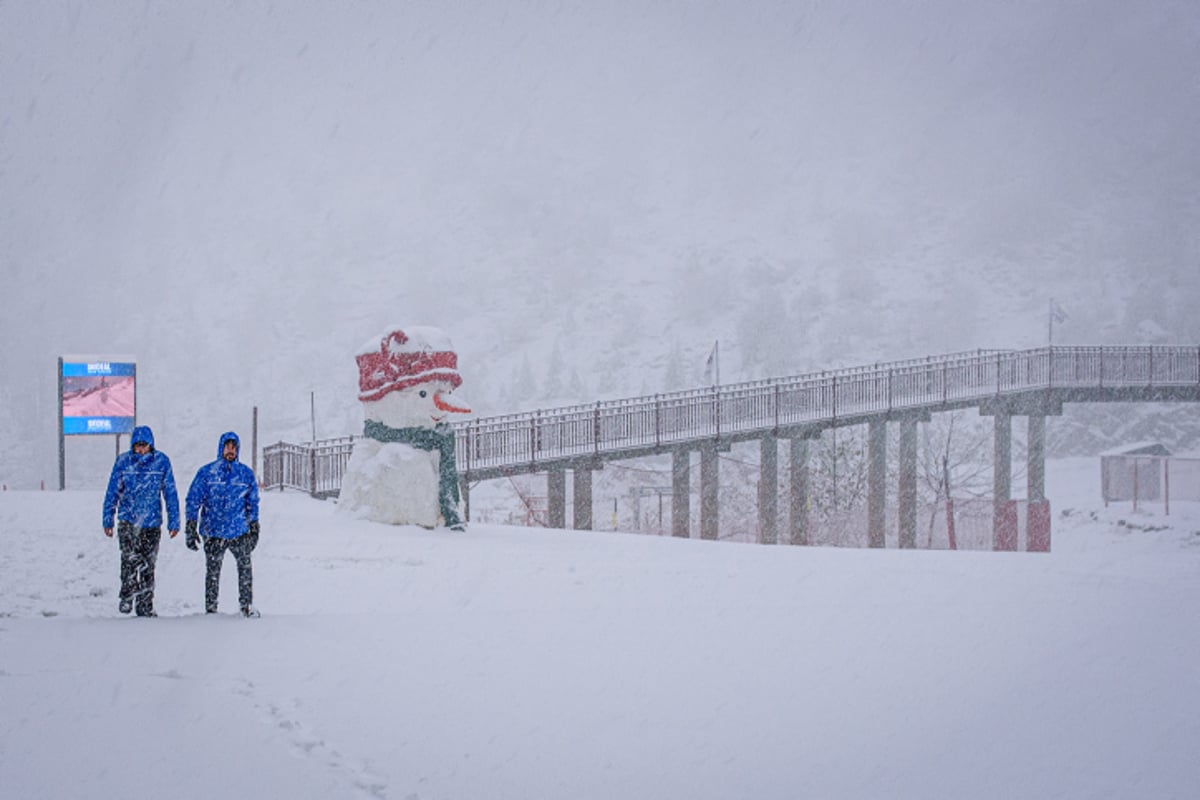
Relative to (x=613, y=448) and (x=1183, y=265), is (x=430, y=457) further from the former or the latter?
(x=1183, y=265)

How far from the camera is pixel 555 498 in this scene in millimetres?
23438

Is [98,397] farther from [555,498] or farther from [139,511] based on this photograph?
[139,511]

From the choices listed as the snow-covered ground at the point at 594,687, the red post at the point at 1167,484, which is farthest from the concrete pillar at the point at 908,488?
the snow-covered ground at the point at 594,687

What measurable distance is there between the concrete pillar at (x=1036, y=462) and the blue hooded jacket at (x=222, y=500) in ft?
74.4

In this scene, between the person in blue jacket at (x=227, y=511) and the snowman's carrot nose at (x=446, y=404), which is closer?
the person in blue jacket at (x=227, y=511)

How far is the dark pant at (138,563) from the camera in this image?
8.11 meters

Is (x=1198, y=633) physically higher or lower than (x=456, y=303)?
lower

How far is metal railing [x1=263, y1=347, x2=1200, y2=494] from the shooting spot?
20.5 metres

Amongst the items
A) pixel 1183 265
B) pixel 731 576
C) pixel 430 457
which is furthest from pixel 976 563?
pixel 1183 265

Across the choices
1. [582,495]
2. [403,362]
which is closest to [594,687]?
[403,362]

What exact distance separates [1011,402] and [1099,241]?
376ft

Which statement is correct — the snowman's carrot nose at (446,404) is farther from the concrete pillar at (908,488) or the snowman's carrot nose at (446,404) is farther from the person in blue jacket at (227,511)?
the concrete pillar at (908,488)

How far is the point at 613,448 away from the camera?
70.1 feet

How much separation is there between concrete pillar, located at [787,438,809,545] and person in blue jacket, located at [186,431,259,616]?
16894 mm
